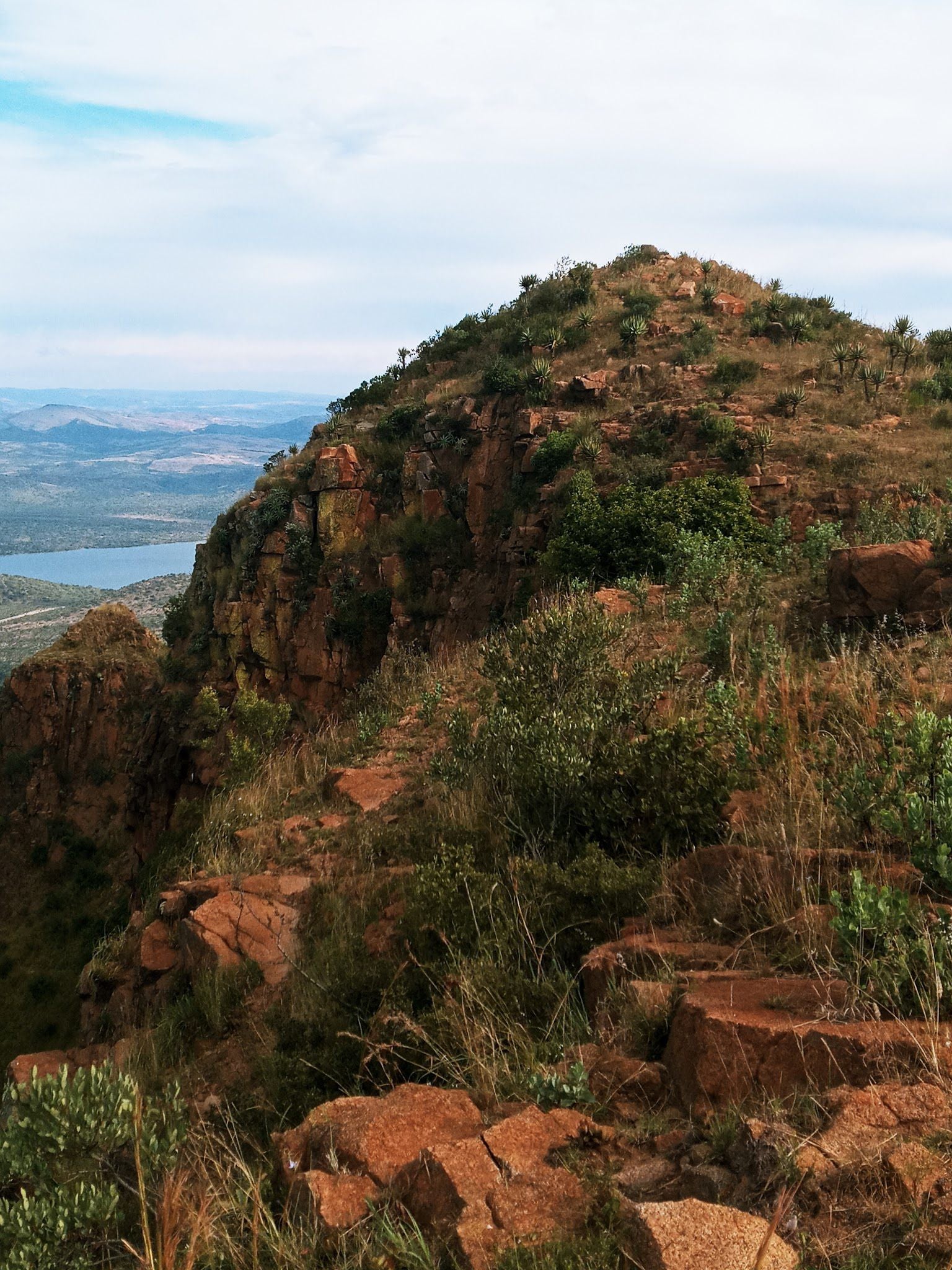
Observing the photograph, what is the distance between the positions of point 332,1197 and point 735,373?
630 inches

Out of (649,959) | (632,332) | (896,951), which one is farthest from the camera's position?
(632,332)

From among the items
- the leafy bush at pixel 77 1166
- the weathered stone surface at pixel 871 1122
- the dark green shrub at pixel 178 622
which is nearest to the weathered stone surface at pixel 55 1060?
the leafy bush at pixel 77 1166

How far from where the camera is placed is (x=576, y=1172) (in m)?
2.14

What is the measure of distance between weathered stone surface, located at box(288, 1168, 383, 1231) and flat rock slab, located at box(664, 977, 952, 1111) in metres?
0.91

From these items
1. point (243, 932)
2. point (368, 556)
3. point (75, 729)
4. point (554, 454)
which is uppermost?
point (554, 454)

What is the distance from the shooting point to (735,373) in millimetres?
15875

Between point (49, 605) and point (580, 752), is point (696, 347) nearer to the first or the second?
point (580, 752)

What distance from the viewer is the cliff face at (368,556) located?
15.9 meters

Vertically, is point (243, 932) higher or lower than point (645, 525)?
lower

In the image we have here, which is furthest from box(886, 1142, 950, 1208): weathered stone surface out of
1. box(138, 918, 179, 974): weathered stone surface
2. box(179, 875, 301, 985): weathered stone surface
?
box(138, 918, 179, 974): weathered stone surface

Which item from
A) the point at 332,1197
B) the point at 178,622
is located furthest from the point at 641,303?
the point at 332,1197

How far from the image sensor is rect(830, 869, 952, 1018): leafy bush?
233cm

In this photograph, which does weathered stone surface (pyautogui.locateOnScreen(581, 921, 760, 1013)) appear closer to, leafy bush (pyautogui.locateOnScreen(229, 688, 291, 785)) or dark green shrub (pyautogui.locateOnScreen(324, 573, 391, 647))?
leafy bush (pyautogui.locateOnScreen(229, 688, 291, 785))

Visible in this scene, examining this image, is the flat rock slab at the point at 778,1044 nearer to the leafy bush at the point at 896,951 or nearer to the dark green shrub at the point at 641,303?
the leafy bush at the point at 896,951
